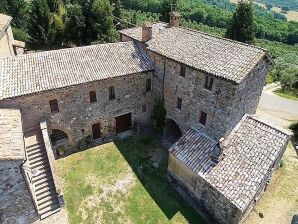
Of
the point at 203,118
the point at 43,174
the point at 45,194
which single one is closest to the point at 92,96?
the point at 43,174

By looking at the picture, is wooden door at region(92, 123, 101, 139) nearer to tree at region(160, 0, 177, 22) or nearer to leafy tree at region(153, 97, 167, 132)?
leafy tree at region(153, 97, 167, 132)

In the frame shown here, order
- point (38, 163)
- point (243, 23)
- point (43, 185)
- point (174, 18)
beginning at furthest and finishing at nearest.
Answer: point (243, 23), point (174, 18), point (38, 163), point (43, 185)

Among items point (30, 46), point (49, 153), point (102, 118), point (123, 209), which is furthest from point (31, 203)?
point (30, 46)

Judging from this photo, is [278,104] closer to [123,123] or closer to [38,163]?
[123,123]

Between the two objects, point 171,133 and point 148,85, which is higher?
point 148,85

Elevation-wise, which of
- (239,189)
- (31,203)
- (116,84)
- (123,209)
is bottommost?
(123,209)

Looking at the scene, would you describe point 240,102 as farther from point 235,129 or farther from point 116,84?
point 116,84

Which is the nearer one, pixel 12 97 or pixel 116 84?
pixel 12 97
